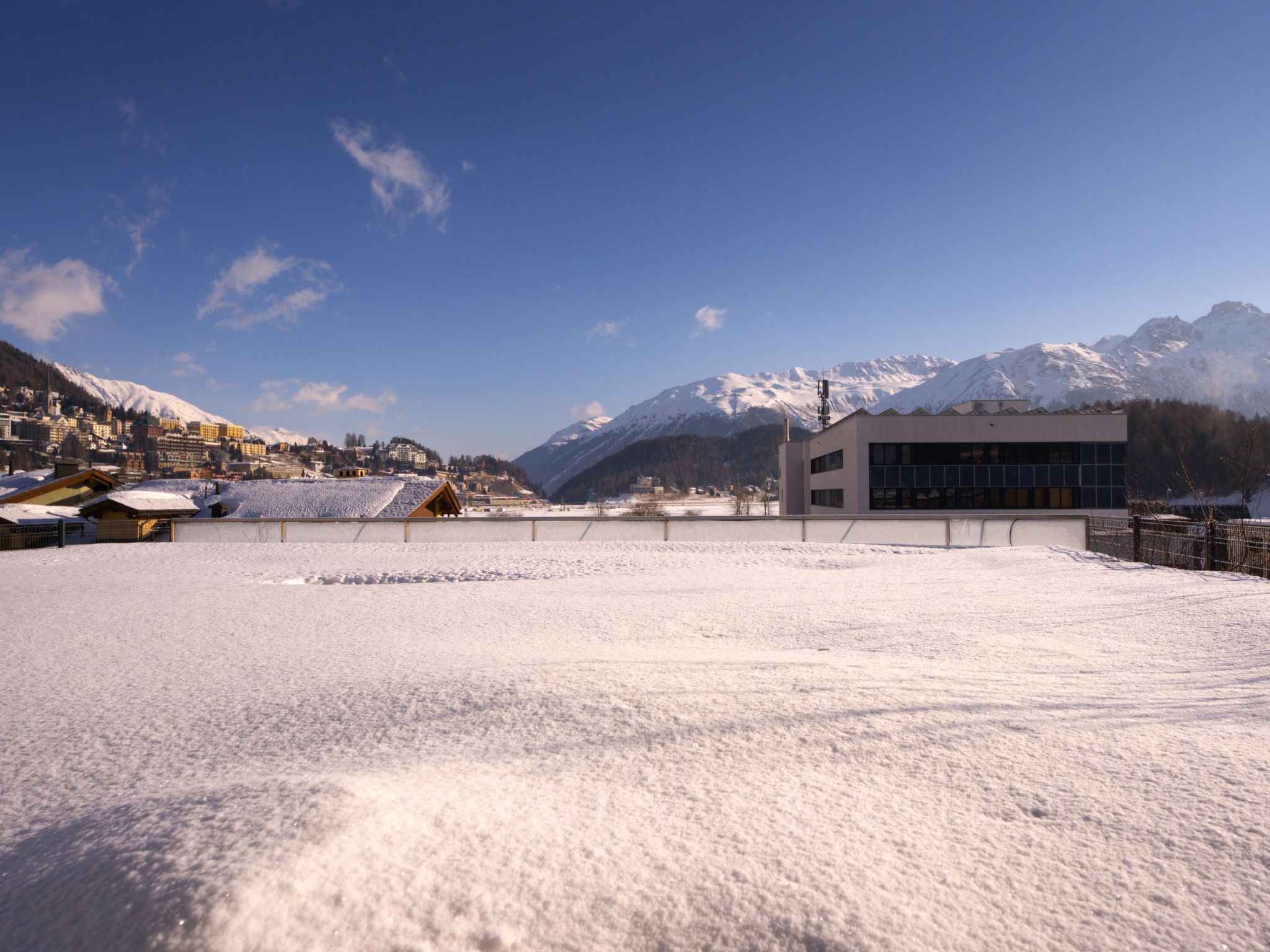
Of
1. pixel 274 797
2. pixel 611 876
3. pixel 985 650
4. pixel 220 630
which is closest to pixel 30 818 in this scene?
pixel 274 797

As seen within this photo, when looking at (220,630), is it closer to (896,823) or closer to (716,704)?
(716,704)

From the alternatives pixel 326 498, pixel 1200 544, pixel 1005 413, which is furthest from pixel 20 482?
pixel 1005 413

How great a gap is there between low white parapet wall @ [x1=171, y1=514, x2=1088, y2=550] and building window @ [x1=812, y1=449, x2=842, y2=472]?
104ft

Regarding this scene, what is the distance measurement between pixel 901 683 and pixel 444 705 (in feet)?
11.9

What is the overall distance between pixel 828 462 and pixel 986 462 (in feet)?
40.5

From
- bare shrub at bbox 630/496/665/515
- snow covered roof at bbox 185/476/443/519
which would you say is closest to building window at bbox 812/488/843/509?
bare shrub at bbox 630/496/665/515

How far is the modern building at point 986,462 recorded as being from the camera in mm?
46844

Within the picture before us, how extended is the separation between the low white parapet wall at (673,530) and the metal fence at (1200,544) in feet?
9.73

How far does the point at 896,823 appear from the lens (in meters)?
2.98

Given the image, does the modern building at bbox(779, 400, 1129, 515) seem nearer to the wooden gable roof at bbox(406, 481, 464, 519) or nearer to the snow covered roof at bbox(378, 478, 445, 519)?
the wooden gable roof at bbox(406, 481, 464, 519)

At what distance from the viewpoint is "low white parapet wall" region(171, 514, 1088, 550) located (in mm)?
19500

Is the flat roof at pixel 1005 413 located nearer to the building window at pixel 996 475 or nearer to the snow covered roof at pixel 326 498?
the building window at pixel 996 475

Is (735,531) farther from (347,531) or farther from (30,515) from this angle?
(30,515)

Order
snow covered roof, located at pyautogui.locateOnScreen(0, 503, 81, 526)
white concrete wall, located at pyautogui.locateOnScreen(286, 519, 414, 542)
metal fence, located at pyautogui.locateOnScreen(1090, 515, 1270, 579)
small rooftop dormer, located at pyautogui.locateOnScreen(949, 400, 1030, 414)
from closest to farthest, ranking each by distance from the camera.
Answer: metal fence, located at pyautogui.locateOnScreen(1090, 515, 1270, 579) < white concrete wall, located at pyautogui.locateOnScreen(286, 519, 414, 542) < snow covered roof, located at pyautogui.locateOnScreen(0, 503, 81, 526) < small rooftop dormer, located at pyautogui.locateOnScreen(949, 400, 1030, 414)
